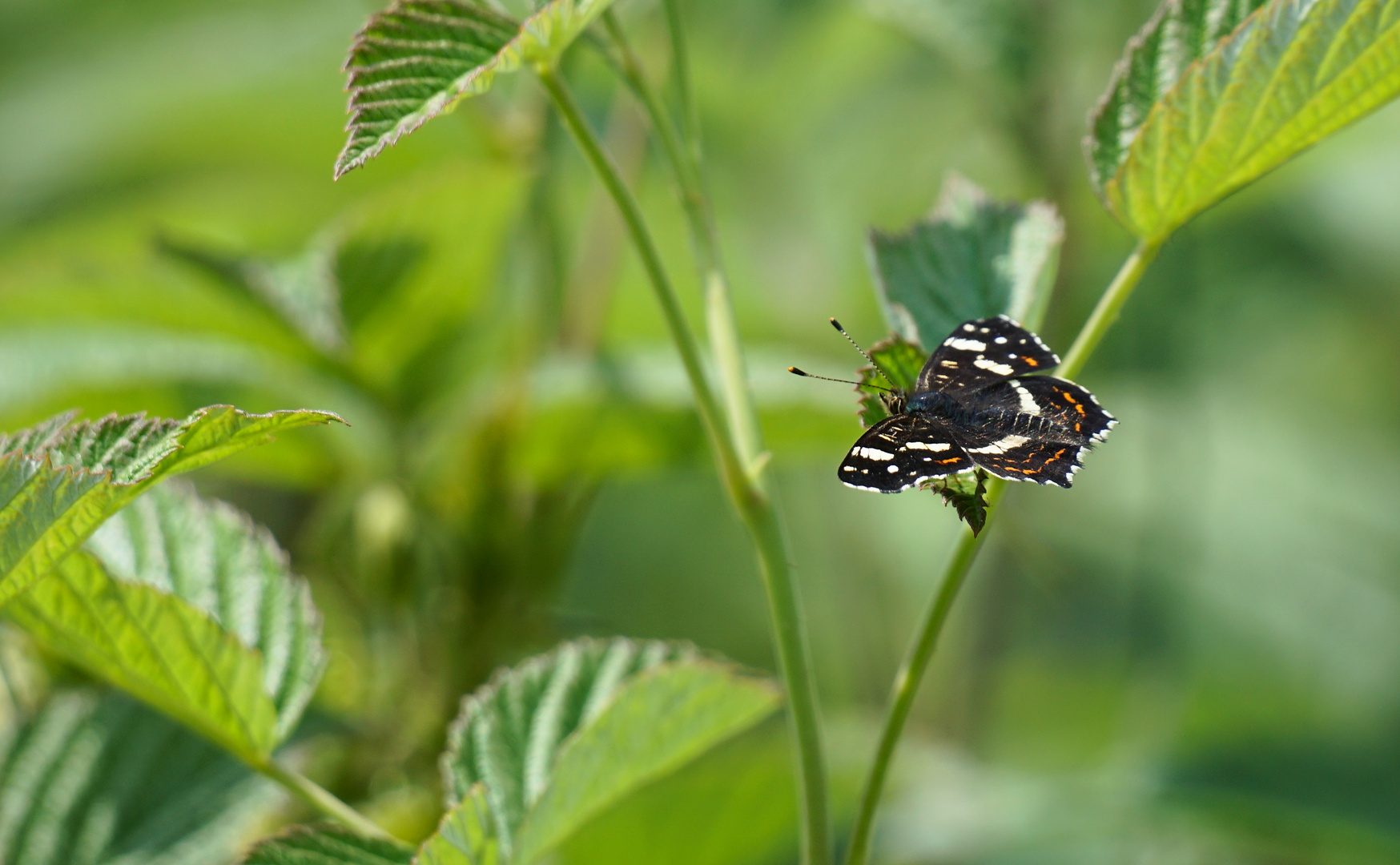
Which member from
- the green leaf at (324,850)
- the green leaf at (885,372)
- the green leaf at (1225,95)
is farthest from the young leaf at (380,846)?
the green leaf at (1225,95)

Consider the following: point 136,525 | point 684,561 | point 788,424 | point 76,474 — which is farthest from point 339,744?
point 684,561

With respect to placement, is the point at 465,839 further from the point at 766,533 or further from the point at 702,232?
the point at 702,232

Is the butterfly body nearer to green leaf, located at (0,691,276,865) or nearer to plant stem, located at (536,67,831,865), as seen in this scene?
plant stem, located at (536,67,831,865)

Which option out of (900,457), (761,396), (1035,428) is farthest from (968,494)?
(761,396)

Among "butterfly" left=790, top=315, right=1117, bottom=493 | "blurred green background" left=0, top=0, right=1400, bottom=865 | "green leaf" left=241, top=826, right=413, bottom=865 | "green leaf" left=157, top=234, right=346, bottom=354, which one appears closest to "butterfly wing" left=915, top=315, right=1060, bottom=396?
"butterfly" left=790, top=315, right=1117, bottom=493

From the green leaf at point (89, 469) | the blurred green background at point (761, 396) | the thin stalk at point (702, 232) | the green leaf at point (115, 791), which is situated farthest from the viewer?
the blurred green background at point (761, 396)

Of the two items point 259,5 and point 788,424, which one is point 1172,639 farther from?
point 259,5

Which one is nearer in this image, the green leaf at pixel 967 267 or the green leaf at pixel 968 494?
the green leaf at pixel 968 494

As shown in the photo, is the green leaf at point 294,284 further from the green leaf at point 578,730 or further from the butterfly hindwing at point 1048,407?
the butterfly hindwing at point 1048,407
